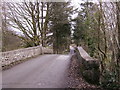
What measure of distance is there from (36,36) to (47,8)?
336cm

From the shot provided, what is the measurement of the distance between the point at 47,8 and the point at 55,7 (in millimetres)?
905

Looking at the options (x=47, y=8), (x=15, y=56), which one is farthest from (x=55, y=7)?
(x=15, y=56)

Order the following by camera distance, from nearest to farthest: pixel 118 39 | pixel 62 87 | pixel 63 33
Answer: pixel 62 87 → pixel 118 39 → pixel 63 33

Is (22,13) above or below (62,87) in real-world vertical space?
above

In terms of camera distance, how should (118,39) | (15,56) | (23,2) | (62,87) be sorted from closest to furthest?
(62,87)
(118,39)
(15,56)
(23,2)

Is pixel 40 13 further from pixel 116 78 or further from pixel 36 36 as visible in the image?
pixel 116 78

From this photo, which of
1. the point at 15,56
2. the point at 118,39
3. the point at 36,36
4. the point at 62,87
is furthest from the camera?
the point at 36,36

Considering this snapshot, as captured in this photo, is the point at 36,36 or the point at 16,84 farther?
the point at 36,36

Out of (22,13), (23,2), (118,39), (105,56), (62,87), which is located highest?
(23,2)

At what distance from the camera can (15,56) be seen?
7.79m

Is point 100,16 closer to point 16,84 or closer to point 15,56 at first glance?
point 16,84

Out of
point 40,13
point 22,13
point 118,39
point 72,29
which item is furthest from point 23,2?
point 118,39

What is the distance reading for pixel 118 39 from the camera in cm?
481

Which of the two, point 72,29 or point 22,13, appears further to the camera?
point 72,29
